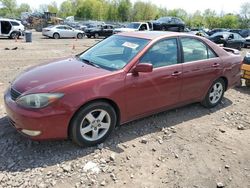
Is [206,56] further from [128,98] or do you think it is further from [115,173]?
[115,173]

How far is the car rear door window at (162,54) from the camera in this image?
4344 mm

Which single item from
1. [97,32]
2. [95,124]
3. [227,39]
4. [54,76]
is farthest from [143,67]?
[97,32]

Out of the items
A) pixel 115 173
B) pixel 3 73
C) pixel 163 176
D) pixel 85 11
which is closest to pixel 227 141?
pixel 163 176

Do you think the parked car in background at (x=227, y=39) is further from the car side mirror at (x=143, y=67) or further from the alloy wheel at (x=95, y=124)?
the alloy wheel at (x=95, y=124)

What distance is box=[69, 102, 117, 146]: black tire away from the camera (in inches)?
144

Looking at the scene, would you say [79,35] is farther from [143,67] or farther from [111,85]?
[111,85]

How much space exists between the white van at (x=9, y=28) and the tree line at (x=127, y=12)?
2358 inches

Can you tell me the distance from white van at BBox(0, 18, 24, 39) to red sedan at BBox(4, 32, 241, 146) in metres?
20.1

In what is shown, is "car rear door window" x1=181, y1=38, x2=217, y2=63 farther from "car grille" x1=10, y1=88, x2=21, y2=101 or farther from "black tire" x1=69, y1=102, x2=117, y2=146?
"car grille" x1=10, y1=88, x2=21, y2=101

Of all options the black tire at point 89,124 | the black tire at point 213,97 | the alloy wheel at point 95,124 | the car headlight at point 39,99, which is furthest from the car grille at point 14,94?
the black tire at point 213,97

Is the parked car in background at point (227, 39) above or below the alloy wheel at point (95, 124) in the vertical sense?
above

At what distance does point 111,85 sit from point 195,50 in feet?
6.71

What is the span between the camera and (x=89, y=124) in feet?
12.6

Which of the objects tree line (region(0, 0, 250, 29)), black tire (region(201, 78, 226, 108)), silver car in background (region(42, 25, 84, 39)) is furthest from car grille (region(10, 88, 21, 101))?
tree line (region(0, 0, 250, 29))
